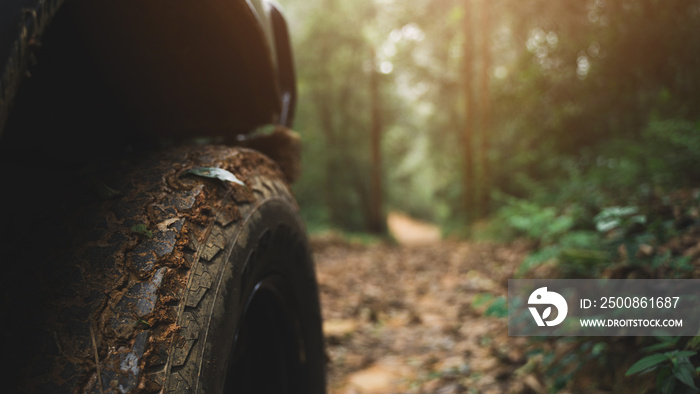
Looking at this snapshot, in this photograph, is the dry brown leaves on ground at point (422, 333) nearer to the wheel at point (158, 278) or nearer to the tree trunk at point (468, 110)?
the wheel at point (158, 278)

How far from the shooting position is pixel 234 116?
5.56ft

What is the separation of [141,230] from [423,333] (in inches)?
125

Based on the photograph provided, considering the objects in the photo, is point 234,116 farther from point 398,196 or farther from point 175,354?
point 398,196

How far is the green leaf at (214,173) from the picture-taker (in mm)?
1110


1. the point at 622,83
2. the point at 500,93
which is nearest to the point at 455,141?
the point at 500,93

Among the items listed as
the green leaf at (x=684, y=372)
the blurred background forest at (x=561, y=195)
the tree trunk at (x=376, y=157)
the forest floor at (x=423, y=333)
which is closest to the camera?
the green leaf at (x=684, y=372)

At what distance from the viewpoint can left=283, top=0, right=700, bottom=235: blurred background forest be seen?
5.14m

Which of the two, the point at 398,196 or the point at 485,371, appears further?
the point at 398,196

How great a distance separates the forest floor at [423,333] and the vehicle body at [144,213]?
1344mm

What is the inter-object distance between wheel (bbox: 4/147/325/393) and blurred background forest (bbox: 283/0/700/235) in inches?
129

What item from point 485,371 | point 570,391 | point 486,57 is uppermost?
point 486,57

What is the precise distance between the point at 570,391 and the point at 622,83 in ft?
19.8

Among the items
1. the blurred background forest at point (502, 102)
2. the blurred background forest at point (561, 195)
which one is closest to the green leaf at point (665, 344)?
the blurred background forest at point (561, 195)

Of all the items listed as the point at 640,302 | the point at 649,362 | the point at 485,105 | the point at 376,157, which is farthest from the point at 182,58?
the point at 376,157
